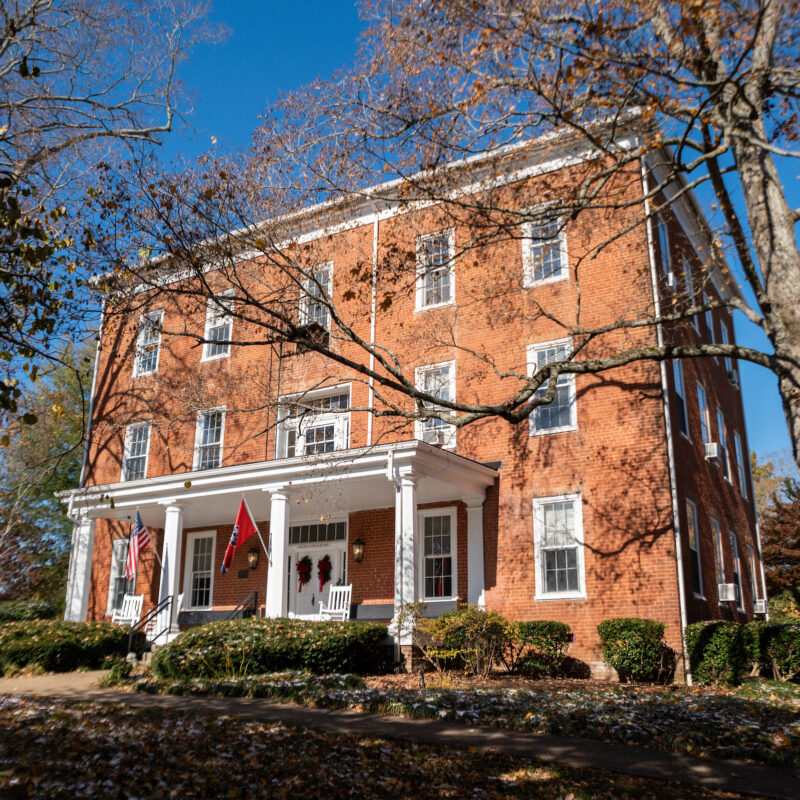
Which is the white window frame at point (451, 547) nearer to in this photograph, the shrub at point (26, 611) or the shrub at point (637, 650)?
the shrub at point (637, 650)

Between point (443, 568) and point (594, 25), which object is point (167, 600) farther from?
point (594, 25)

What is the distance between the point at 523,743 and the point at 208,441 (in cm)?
1517

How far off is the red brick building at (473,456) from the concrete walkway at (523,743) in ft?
14.7

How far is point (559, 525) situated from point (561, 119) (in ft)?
30.1

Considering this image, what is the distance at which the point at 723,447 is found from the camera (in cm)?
2075

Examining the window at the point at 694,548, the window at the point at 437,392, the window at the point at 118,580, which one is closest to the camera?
the window at the point at 694,548

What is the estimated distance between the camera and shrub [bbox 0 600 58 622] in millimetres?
21922

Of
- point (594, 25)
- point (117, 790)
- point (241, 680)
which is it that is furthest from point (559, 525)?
point (117, 790)

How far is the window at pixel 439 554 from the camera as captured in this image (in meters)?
16.9

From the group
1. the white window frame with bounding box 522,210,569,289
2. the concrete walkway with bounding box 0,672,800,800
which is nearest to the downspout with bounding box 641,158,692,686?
the white window frame with bounding box 522,210,569,289

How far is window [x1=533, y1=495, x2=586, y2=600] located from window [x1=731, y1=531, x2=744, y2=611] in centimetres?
607

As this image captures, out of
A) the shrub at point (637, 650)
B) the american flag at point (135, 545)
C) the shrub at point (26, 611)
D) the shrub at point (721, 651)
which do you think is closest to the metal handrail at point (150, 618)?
the american flag at point (135, 545)

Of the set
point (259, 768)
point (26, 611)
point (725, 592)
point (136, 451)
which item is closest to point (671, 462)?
point (725, 592)

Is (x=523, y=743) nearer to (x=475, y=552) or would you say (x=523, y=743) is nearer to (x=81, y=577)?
(x=475, y=552)
